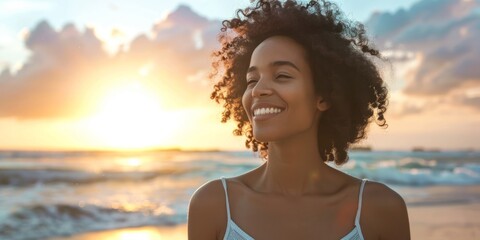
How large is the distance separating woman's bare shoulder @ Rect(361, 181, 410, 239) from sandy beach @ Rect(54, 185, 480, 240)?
18.2ft

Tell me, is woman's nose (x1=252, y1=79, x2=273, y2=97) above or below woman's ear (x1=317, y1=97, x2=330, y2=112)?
above

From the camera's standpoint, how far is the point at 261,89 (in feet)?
10.3

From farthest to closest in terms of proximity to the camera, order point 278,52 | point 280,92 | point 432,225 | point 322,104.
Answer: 1. point 432,225
2. point 322,104
3. point 278,52
4. point 280,92

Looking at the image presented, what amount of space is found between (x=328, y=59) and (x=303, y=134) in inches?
14.9

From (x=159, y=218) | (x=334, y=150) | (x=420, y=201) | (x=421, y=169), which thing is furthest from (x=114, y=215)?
(x=421, y=169)

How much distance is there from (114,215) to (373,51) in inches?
341

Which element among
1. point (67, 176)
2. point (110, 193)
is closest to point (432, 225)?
Result: point (110, 193)

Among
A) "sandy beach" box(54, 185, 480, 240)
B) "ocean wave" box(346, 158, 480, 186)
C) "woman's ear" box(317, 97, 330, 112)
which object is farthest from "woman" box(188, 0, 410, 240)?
"ocean wave" box(346, 158, 480, 186)

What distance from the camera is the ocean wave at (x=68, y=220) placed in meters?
10.1

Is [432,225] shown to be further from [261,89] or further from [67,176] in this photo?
[67,176]

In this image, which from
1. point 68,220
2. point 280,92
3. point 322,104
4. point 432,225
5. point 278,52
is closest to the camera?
point 280,92

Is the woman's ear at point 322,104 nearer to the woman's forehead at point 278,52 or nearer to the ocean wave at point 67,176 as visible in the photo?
the woman's forehead at point 278,52

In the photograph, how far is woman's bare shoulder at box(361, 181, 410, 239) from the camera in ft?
10.6

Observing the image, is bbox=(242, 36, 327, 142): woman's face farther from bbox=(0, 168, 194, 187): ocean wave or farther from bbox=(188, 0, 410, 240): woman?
bbox=(0, 168, 194, 187): ocean wave
